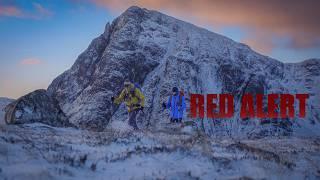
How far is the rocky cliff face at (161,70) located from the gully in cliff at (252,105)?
179 centimetres

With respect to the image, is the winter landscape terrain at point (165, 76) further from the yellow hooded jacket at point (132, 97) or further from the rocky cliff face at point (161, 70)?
the yellow hooded jacket at point (132, 97)

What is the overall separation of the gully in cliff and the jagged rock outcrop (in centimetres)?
6458

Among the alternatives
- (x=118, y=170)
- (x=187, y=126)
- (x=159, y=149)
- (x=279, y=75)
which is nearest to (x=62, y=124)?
(x=187, y=126)

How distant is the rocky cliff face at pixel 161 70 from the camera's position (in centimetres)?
9031

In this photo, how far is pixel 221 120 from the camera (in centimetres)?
9200

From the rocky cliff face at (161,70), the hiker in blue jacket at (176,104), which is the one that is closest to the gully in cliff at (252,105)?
the rocky cliff face at (161,70)

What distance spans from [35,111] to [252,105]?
85130 mm

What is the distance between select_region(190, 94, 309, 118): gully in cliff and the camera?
92562mm

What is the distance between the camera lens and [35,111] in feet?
74.4

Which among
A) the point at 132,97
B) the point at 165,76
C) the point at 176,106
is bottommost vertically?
the point at 176,106

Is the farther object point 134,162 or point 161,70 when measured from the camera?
point 161,70

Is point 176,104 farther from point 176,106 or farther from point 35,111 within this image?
point 35,111

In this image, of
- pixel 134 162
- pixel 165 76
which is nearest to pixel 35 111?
pixel 134 162

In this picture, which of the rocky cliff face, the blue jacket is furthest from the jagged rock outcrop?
the rocky cliff face
